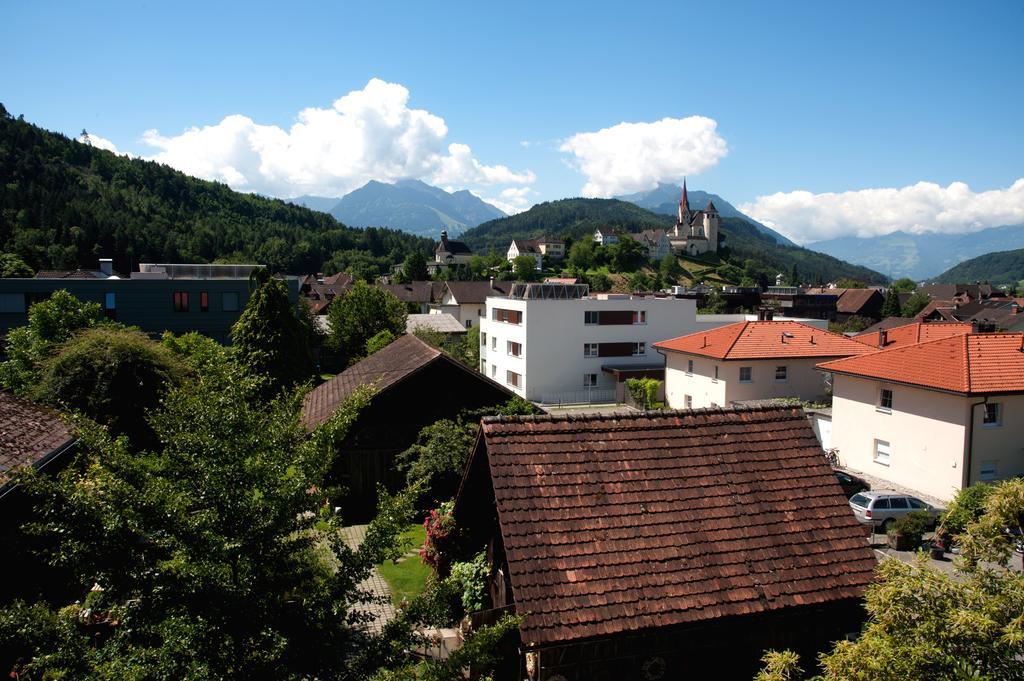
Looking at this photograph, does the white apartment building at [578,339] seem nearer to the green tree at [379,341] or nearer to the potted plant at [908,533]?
the green tree at [379,341]

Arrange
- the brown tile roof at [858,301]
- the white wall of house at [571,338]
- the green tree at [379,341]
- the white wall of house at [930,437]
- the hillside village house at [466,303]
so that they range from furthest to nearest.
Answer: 1. the brown tile roof at [858,301]
2. the hillside village house at [466,303]
3. the white wall of house at [571,338]
4. the green tree at [379,341]
5. the white wall of house at [930,437]

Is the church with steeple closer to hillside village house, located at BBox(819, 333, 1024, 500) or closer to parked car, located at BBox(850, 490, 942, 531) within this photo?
hillside village house, located at BBox(819, 333, 1024, 500)

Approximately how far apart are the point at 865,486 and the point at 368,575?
21668 mm

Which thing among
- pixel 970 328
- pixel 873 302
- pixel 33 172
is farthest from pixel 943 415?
pixel 33 172

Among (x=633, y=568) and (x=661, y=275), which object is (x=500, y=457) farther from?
(x=661, y=275)

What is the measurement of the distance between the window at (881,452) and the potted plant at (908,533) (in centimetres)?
790

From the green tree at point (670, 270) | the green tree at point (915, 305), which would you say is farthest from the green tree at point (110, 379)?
the green tree at point (670, 270)

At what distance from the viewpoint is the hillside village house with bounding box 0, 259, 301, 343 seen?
43406 millimetres

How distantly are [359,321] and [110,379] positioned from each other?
25.6 meters

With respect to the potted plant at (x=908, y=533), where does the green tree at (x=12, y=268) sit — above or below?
above

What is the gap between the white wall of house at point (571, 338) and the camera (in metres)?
46.2

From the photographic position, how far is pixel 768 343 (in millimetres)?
37250

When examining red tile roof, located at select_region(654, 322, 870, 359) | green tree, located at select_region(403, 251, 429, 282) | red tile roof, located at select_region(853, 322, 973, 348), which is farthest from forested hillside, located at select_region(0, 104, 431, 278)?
red tile roof, located at select_region(853, 322, 973, 348)

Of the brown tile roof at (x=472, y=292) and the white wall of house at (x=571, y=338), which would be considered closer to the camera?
the white wall of house at (x=571, y=338)
